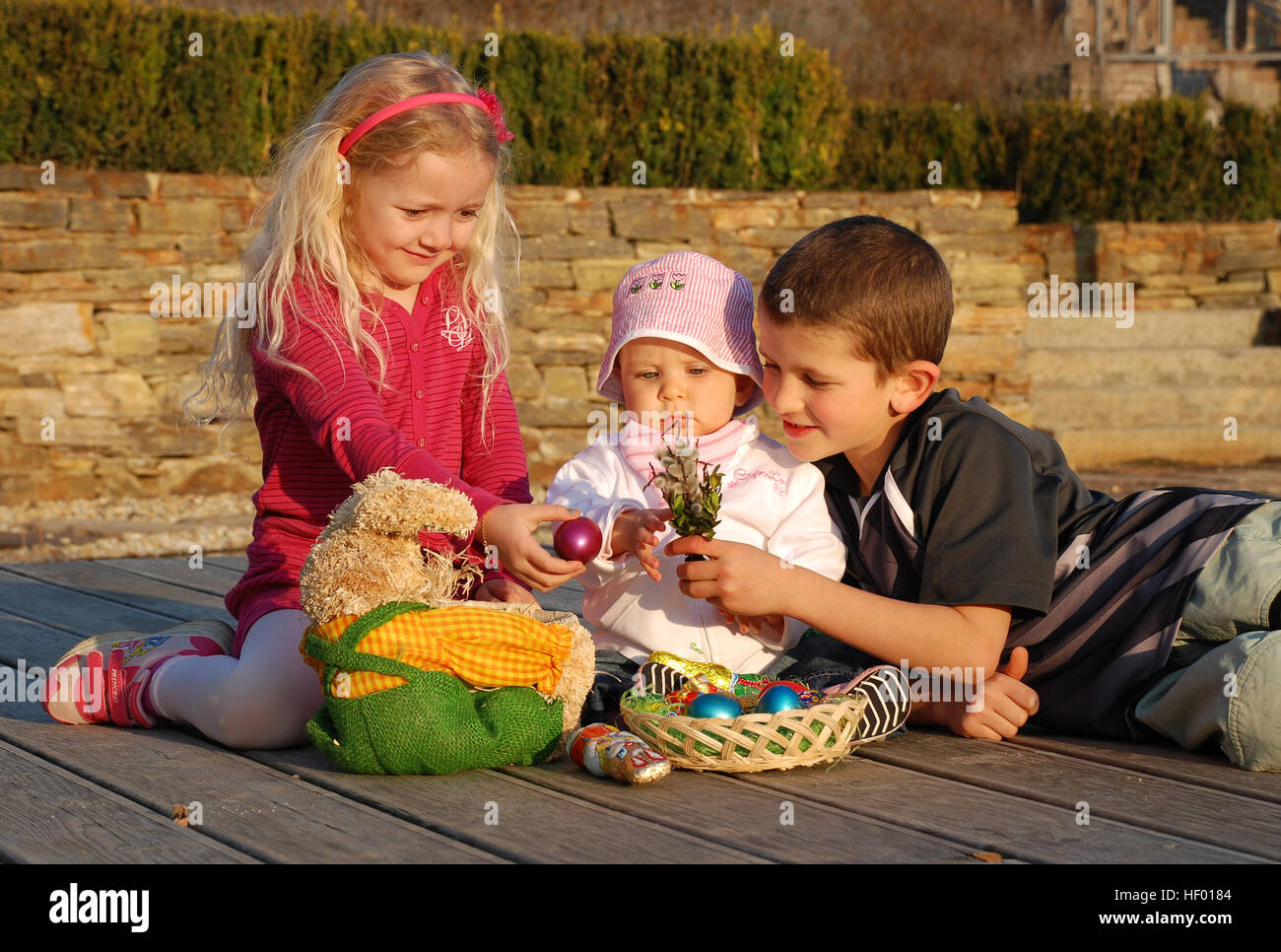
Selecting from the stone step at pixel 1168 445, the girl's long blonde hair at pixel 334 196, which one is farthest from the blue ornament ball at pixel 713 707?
the stone step at pixel 1168 445

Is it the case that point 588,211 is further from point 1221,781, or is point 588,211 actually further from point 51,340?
point 1221,781

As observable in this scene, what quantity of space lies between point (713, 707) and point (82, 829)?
41.3 inches

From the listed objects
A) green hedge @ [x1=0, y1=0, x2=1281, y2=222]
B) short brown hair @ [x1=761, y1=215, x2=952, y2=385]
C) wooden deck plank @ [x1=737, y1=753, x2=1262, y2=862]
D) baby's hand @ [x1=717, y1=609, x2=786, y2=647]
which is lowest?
wooden deck plank @ [x1=737, y1=753, x2=1262, y2=862]

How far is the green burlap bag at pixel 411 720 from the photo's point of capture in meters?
2.35

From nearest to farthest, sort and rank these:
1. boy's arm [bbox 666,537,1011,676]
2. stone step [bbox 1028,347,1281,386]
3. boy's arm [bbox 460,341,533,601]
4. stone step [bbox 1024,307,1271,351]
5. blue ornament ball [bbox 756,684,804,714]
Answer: blue ornament ball [bbox 756,684,804,714], boy's arm [bbox 666,537,1011,676], boy's arm [bbox 460,341,533,601], stone step [bbox 1028,347,1281,386], stone step [bbox 1024,307,1271,351]

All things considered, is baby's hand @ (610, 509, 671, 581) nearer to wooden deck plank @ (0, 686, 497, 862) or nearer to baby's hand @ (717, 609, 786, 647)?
baby's hand @ (717, 609, 786, 647)

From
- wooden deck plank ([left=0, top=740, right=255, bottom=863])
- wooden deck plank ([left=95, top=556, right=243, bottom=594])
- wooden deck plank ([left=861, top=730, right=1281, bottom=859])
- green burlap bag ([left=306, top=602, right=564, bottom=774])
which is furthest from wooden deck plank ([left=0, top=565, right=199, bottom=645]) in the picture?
wooden deck plank ([left=861, top=730, right=1281, bottom=859])

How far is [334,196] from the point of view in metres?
2.96

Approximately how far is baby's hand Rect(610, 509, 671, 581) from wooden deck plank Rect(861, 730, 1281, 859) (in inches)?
21.8

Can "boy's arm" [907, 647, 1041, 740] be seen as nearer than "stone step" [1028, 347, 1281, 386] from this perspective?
Yes

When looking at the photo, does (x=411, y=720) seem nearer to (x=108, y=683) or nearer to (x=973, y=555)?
(x=108, y=683)

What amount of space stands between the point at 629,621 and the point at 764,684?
346 mm

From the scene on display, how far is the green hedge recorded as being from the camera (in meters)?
7.12

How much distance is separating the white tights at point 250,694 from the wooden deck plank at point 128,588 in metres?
0.95
